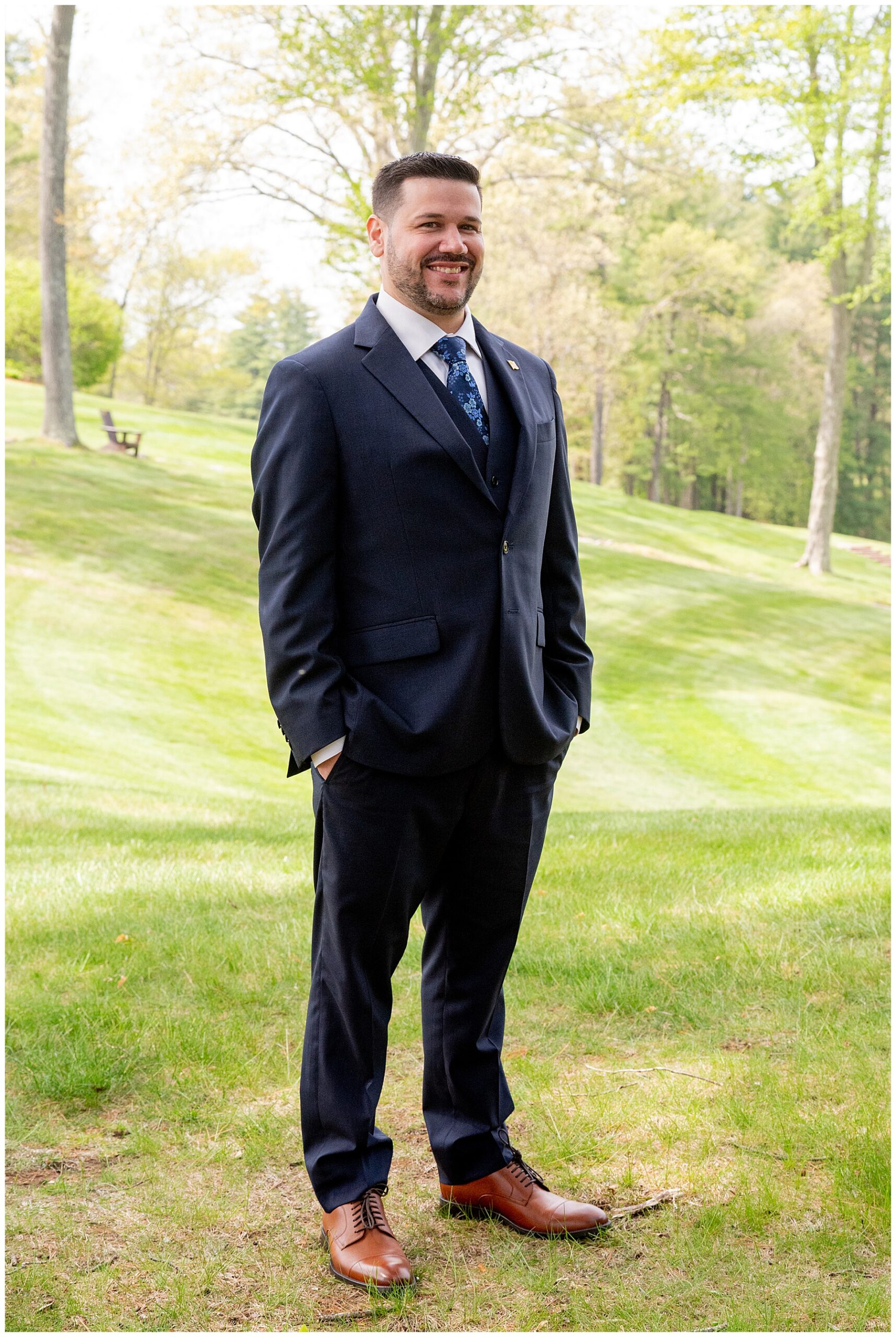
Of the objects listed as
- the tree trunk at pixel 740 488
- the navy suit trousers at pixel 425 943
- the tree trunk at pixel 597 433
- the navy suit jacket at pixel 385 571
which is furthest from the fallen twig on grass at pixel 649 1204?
the tree trunk at pixel 740 488

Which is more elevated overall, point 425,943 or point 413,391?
point 413,391

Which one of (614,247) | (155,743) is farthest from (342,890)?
(614,247)

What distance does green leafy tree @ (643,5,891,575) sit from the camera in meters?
19.4

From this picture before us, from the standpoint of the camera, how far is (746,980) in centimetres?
445

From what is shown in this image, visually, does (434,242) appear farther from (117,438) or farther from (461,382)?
(117,438)

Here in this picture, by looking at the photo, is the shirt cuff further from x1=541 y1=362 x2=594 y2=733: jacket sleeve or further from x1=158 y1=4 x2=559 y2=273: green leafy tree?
x1=158 y1=4 x2=559 y2=273: green leafy tree

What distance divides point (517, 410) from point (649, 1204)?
6.59 ft

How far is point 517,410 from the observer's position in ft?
9.48

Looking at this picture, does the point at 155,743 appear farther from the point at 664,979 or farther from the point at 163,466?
the point at 163,466

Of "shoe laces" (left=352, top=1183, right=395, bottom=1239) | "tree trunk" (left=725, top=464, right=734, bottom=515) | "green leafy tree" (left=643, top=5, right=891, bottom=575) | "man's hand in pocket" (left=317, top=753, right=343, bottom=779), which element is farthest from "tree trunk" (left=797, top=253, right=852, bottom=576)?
"tree trunk" (left=725, top=464, right=734, bottom=515)

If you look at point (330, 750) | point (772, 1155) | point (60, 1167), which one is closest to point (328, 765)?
point (330, 750)

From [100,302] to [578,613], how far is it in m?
31.4

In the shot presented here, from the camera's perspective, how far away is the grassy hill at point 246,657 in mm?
12227

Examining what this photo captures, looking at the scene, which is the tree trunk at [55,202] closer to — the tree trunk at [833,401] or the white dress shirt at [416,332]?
the tree trunk at [833,401]
